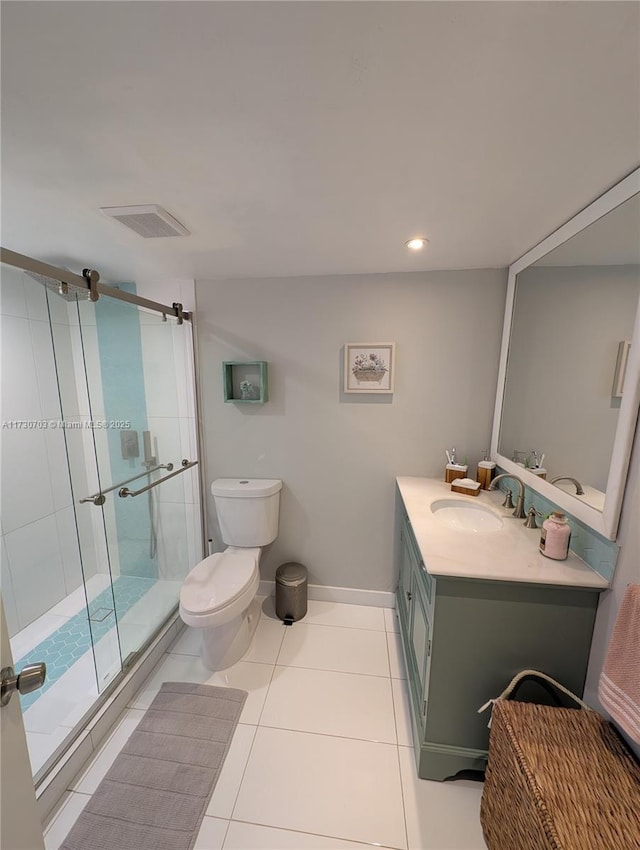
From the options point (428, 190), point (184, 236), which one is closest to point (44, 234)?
point (184, 236)

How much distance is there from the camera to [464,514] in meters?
1.71

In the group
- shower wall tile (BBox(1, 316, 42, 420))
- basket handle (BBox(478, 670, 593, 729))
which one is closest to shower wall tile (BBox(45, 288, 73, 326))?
shower wall tile (BBox(1, 316, 42, 420))

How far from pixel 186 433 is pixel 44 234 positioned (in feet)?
4.07

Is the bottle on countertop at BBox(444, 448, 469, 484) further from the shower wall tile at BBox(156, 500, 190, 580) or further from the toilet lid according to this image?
the shower wall tile at BBox(156, 500, 190, 580)

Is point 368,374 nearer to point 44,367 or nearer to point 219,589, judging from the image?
point 219,589

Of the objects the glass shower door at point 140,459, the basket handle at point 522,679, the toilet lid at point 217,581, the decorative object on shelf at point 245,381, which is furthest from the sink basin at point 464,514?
the glass shower door at point 140,459

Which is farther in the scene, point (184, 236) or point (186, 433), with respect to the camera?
point (186, 433)

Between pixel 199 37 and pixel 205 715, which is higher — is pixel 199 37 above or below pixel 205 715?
above

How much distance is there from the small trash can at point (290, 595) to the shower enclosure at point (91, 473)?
2.33ft

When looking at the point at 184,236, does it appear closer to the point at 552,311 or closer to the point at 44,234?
the point at 44,234

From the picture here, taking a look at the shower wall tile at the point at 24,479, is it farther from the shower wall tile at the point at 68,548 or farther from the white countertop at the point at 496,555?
the white countertop at the point at 496,555

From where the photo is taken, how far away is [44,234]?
143 centimetres

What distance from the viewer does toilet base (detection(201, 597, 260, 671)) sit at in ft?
5.61

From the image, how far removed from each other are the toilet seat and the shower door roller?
94 centimetres
